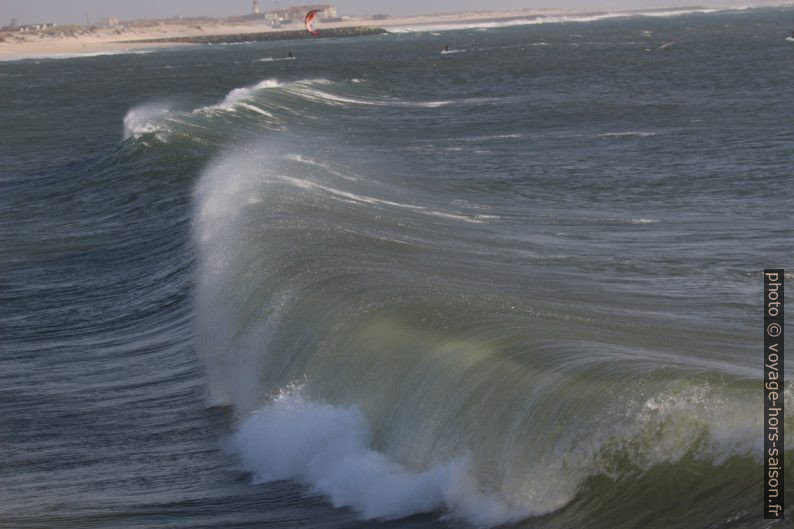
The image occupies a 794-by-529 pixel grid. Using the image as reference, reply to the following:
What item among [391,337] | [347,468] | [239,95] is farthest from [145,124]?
[347,468]

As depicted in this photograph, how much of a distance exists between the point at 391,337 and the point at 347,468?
1.79m

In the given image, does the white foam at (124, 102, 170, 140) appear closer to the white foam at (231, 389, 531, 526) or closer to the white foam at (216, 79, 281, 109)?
the white foam at (216, 79, 281, 109)

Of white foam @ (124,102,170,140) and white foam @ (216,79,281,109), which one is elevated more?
white foam @ (124,102,170,140)

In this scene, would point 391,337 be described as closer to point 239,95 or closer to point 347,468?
point 347,468

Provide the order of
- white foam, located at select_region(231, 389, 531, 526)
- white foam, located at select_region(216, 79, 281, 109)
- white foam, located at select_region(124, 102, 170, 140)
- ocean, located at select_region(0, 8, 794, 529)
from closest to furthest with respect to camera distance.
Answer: ocean, located at select_region(0, 8, 794, 529) < white foam, located at select_region(231, 389, 531, 526) < white foam, located at select_region(124, 102, 170, 140) < white foam, located at select_region(216, 79, 281, 109)

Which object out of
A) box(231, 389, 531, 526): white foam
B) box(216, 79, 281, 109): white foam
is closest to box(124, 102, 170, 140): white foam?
box(216, 79, 281, 109): white foam

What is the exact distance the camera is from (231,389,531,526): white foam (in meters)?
8.83

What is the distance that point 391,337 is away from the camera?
36.7ft

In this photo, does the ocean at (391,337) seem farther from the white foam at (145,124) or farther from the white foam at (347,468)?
the white foam at (145,124)

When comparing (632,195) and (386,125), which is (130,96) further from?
(632,195)

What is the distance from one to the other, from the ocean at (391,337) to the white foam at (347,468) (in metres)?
0.02

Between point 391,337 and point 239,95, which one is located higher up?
point 391,337

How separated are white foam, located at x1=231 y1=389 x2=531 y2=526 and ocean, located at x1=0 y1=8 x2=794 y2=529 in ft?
0.08

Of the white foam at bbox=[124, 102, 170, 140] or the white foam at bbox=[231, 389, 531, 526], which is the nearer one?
the white foam at bbox=[231, 389, 531, 526]
